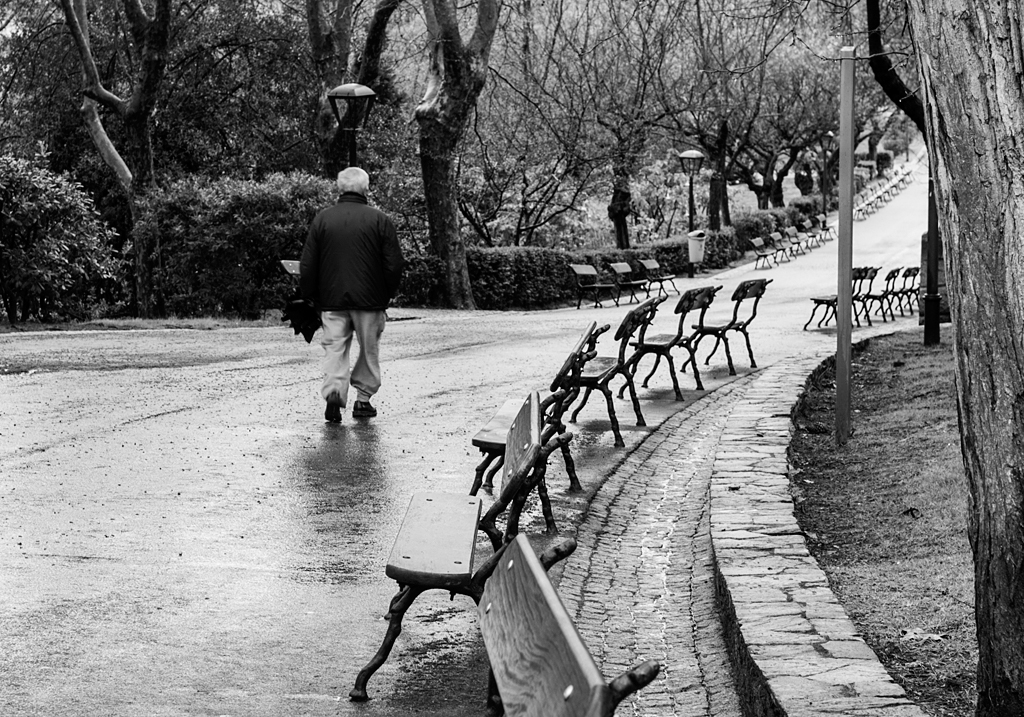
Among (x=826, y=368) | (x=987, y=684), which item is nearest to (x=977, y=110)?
(x=987, y=684)

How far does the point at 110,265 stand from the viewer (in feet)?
66.6

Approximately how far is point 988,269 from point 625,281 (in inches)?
1063

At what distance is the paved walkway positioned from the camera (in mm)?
3975

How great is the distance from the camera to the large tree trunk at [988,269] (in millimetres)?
3521

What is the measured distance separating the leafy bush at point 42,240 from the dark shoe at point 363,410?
9.85 meters

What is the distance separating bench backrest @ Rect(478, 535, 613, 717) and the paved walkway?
91 cm

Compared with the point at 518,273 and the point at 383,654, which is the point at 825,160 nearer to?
the point at 518,273

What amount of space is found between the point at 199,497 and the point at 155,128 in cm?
2491

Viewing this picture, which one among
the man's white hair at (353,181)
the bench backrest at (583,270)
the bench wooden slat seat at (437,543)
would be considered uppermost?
the man's white hair at (353,181)

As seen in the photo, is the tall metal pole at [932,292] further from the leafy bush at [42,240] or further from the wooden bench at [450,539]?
the leafy bush at [42,240]

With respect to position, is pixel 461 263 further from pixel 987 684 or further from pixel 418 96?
pixel 987 684

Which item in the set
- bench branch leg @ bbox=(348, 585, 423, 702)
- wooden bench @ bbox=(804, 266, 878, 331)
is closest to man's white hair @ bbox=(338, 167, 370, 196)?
bench branch leg @ bbox=(348, 585, 423, 702)

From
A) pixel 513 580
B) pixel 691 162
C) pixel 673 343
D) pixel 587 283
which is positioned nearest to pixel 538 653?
pixel 513 580

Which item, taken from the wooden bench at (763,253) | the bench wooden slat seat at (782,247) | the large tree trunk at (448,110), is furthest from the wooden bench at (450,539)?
the bench wooden slat seat at (782,247)
